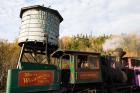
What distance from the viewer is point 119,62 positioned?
53.5 ft

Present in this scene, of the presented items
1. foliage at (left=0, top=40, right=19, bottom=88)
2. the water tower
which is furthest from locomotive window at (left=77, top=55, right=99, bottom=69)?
foliage at (left=0, top=40, right=19, bottom=88)

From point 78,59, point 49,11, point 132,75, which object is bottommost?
point 132,75

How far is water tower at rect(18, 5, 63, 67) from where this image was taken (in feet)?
57.9

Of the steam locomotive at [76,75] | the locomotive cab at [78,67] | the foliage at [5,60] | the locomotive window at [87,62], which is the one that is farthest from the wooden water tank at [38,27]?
the foliage at [5,60]

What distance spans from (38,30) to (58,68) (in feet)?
21.6

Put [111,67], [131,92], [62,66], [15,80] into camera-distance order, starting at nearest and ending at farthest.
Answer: [15,80] → [62,66] → [111,67] → [131,92]

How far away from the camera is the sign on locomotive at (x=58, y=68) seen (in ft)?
36.0

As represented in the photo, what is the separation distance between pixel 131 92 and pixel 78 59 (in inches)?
229

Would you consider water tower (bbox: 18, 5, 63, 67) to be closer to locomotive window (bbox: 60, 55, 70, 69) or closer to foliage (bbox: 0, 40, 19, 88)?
locomotive window (bbox: 60, 55, 70, 69)

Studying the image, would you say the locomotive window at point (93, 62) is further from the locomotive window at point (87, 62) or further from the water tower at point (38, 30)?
the water tower at point (38, 30)

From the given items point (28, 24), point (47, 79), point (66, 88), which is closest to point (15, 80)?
point (47, 79)

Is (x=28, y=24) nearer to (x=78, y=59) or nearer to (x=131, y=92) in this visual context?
(x=78, y=59)

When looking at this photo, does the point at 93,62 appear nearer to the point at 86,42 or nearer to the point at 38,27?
the point at 38,27

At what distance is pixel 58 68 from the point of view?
1215 centimetres
